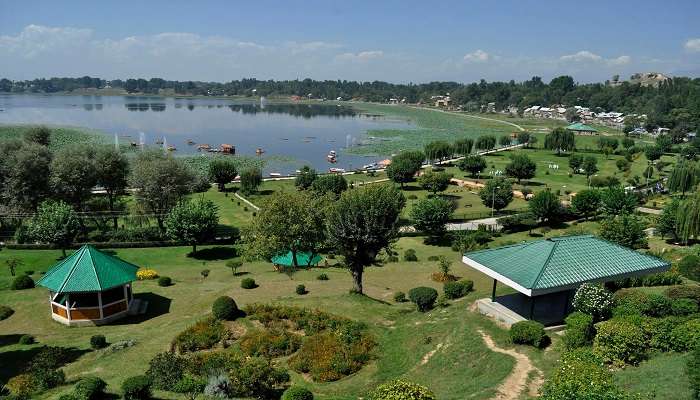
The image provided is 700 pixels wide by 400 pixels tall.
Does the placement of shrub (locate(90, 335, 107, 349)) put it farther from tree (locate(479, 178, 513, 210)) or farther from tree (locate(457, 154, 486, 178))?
tree (locate(457, 154, 486, 178))

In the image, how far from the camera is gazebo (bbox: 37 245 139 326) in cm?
2859

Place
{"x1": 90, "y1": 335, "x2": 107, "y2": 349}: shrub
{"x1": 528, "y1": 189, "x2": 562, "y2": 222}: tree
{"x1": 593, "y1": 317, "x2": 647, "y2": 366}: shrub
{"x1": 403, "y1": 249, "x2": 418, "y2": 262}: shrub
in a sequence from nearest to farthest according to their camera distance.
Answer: {"x1": 593, "y1": 317, "x2": 647, "y2": 366}: shrub, {"x1": 90, "y1": 335, "x2": 107, "y2": 349}: shrub, {"x1": 403, "y1": 249, "x2": 418, "y2": 262}: shrub, {"x1": 528, "y1": 189, "x2": 562, "y2": 222}: tree

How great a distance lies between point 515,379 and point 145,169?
148 ft

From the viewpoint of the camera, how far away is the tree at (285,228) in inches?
1543

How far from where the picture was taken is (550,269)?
2291 cm

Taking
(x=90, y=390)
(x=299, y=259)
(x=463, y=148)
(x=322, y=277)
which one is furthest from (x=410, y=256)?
(x=463, y=148)

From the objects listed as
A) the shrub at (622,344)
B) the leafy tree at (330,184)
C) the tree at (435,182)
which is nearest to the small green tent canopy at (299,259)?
the leafy tree at (330,184)

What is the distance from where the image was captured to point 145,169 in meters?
51.9

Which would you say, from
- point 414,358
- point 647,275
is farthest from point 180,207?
point 647,275

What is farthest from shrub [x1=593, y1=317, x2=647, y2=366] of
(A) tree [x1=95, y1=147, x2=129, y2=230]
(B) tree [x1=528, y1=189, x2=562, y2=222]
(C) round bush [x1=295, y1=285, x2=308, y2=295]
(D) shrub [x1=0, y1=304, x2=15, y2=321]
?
(A) tree [x1=95, y1=147, x2=129, y2=230]

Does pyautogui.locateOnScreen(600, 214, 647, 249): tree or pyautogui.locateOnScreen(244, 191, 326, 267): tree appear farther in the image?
pyautogui.locateOnScreen(244, 191, 326, 267): tree

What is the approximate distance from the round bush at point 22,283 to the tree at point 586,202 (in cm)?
Result: 5181

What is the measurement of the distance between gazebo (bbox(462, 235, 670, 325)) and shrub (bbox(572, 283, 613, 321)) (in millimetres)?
977

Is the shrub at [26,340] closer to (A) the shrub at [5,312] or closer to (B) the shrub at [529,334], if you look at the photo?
(A) the shrub at [5,312]
